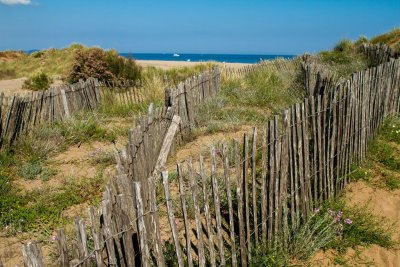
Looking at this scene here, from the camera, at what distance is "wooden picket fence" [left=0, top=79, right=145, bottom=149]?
289 inches

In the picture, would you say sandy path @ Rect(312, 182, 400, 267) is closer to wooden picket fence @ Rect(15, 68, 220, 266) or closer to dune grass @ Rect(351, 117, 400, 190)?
dune grass @ Rect(351, 117, 400, 190)

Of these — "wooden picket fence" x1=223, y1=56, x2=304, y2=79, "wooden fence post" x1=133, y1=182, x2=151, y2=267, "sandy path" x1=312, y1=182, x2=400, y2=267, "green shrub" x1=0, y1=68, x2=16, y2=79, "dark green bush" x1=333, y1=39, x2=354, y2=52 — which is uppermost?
"dark green bush" x1=333, y1=39, x2=354, y2=52

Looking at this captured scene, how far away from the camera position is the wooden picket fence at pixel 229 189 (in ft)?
Result: 8.23

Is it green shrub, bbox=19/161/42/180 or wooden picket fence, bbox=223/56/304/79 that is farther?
wooden picket fence, bbox=223/56/304/79

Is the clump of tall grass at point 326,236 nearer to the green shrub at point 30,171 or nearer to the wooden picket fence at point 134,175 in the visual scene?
the wooden picket fence at point 134,175

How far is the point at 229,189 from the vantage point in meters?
3.14

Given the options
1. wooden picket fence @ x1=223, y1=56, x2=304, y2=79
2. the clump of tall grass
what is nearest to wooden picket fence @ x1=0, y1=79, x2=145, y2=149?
wooden picket fence @ x1=223, y1=56, x2=304, y2=79

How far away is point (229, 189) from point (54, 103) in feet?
21.4

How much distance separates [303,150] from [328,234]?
89cm

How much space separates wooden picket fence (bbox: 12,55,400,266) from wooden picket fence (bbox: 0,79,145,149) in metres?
3.12

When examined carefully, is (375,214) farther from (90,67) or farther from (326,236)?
(90,67)

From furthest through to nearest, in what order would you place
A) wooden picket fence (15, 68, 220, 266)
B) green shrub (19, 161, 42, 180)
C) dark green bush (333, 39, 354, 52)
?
dark green bush (333, 39, 354, 52)
green shrub (19, 161, 42, 180)
wooden picket fence (15, 68, 220, 266)

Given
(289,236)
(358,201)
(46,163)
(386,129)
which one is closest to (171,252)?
(289,236)

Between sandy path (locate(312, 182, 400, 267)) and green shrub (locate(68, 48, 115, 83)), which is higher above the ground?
green shrub (locate(68, 48, 115, 83))
